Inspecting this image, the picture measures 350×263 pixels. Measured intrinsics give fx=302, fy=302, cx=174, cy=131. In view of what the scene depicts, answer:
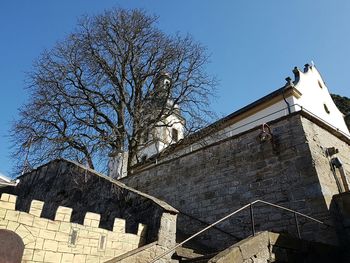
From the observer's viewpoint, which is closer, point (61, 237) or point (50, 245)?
point (50, 245)

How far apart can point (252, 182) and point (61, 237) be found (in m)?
4.86

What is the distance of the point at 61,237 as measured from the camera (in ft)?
15.3

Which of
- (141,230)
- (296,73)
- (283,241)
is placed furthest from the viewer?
(296,73)

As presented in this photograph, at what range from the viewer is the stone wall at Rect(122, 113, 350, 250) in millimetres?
6695

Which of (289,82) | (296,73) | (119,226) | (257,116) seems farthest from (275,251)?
(296,73)

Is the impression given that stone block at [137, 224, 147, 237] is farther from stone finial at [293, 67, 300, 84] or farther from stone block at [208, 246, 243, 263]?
stone finial at [293, 67, 300, 84]

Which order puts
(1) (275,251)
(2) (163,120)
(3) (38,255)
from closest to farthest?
(3) (38,255), (1) (275,251), (2) (163,120)

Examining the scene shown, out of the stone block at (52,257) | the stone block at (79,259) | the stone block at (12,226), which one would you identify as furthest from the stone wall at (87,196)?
the stone block at (12,226)

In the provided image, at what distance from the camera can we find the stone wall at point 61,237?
4.38 meters

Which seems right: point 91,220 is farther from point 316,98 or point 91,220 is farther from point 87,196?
point 316,98

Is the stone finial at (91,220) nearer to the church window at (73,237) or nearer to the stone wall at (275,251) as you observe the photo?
the church window at (73,237)

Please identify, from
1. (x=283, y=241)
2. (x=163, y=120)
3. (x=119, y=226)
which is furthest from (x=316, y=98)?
(x=119, y=226)

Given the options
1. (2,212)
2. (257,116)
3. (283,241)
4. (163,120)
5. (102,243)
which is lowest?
(102,243)

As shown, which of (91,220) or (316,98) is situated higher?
(316,98)
